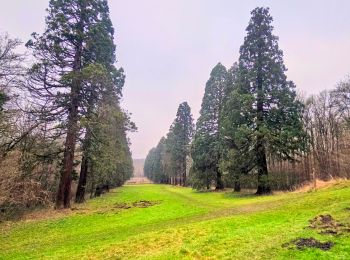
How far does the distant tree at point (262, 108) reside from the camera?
25.4 m

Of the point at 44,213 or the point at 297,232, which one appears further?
the point at 44,213

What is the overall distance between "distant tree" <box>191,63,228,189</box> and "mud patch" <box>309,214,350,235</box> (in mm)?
27187

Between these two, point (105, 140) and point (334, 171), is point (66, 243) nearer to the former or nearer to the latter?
point (105, 140)

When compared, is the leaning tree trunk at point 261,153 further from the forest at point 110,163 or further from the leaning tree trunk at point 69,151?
the leaning tree trunk at point 69,151

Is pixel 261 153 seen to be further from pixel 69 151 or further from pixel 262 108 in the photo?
pixel 69 151

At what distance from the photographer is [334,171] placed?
3878cm

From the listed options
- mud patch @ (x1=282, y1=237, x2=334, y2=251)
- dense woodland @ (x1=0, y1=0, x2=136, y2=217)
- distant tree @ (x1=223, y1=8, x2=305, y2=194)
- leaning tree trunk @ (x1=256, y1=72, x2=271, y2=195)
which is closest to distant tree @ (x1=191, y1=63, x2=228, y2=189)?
distant tree @ (x1=223, y1=8, x2=305, y2=194)

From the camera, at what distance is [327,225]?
10266 millimetres

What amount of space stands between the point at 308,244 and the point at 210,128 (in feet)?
106

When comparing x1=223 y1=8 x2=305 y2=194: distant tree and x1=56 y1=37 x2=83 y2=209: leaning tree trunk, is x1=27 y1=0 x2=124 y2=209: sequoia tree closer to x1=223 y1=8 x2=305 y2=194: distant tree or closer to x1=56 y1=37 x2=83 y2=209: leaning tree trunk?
x1=56 y1=37 x2=83 y2=209: leaning tree trunk

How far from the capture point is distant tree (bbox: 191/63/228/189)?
39156 millimetres

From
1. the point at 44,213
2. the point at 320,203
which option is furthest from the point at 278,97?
the point at 44,213

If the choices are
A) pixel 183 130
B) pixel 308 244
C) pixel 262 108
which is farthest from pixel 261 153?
pixel 183 130

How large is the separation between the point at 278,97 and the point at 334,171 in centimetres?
1836
